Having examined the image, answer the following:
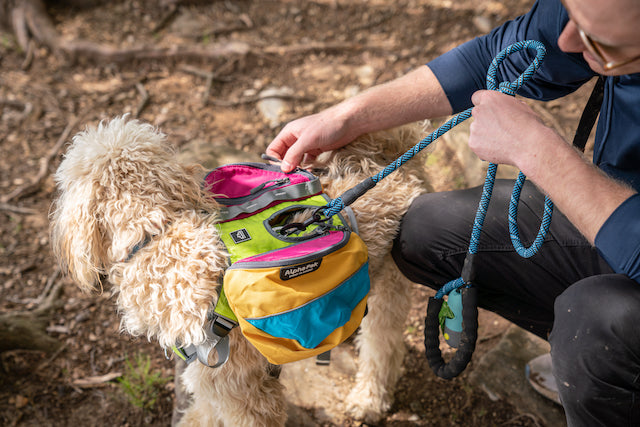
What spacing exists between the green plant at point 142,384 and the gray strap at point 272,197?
134 centimetres

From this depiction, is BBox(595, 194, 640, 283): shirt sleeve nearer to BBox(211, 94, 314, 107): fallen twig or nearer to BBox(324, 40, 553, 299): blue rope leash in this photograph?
BBox(324, 40, 553, 299): blue rope leash

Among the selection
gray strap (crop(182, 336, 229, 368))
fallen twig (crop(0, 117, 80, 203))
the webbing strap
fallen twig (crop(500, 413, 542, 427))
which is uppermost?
the webbing strap

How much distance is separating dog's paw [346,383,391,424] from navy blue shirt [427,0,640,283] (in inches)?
59.9

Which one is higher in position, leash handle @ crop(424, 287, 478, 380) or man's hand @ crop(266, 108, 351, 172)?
man's hand @ crop(266, 108, 351, 172)

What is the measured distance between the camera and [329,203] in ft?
5.57

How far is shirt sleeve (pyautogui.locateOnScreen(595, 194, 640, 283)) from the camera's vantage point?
129 centimetres

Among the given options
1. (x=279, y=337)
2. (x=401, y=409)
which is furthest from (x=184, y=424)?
(x=401, y=409)

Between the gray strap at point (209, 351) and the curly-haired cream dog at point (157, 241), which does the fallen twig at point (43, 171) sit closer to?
the curly-haired cream dog at point (157, 241)

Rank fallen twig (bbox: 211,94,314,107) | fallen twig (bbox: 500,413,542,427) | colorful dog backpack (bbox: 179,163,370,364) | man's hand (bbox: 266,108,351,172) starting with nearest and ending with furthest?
colorful dog backpack (bbox: 179,163,370,364)
man's hand (bbox: 266,108,351,172)
fallen twig (bbox: 500,413,542,427)
fallen twig (bbox: 211,94,314,107)

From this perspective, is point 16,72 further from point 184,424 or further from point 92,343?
point 184,424

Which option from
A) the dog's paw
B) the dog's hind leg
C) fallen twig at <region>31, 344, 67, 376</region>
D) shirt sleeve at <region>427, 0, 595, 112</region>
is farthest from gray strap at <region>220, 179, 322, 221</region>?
fallen twig at <region>31, 344, 67, 376</region>

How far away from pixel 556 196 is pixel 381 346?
136 cm

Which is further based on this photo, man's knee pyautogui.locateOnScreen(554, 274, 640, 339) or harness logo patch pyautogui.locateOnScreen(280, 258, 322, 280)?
harness logo patch pyautogui.locateOnScreen(280, 258, 322, 280)

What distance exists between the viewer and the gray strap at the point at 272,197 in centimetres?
171
